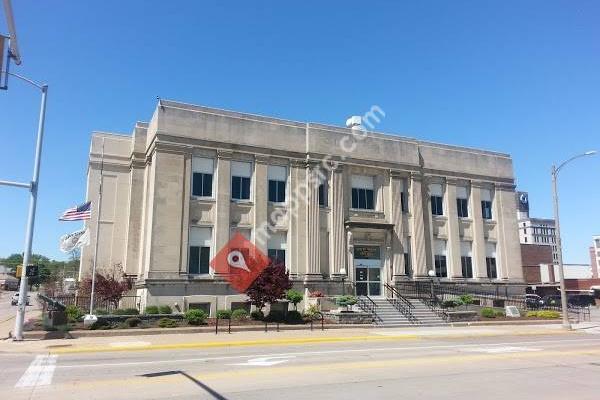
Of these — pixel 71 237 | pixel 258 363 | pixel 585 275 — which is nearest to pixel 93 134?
pixel 71 237

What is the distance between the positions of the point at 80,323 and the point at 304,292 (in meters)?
13.9

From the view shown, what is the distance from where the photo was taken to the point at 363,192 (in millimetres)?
37656

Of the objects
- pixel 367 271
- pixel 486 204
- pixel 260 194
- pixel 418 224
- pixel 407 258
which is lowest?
pixel 367 271

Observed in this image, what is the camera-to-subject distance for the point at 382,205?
3772 cm

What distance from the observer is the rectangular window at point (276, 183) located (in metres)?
34.4

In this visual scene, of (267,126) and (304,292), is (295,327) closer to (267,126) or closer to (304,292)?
(304,292)

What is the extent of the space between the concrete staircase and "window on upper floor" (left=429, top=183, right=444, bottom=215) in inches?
351

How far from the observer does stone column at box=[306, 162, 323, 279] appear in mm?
33656

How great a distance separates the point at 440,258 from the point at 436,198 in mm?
4829

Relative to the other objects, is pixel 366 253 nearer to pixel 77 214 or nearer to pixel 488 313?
pixel 488 313

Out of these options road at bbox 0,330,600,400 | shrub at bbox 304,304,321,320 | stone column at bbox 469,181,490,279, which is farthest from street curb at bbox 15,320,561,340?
stone column at bbox 469,181,490,279

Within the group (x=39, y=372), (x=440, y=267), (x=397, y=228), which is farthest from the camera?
(x=440, y=267)

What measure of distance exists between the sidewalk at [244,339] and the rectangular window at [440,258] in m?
9.85

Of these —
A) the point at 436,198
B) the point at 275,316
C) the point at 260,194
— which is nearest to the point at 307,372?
the point at 275,316
